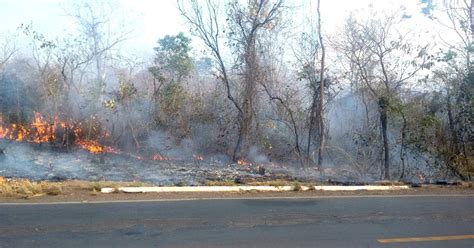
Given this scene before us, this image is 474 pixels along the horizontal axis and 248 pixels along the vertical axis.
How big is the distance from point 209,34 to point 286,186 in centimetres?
885

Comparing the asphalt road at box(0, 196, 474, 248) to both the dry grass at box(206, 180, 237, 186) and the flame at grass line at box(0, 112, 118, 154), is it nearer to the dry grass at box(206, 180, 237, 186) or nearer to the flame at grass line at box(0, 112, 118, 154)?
the dry grass at box(206, 180, 237, 186)

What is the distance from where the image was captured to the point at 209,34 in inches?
750

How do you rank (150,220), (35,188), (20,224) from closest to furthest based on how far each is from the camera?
(20,224) → (150,220) → (35,188)

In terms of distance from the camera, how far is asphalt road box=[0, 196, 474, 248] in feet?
20.9

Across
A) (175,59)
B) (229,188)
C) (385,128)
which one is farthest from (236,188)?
(175,59)

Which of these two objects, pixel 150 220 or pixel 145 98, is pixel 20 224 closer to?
pixel 150 220

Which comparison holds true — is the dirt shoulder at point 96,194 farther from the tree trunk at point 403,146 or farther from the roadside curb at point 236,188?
the tree trunk at point 403,146

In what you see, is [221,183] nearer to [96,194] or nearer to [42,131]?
[96,194]

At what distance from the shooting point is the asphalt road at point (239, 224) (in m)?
6.37

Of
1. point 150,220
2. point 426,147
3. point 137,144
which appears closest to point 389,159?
point 426,147

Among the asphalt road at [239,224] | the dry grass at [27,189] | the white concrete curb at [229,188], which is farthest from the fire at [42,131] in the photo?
the asphalt road at [239,224]

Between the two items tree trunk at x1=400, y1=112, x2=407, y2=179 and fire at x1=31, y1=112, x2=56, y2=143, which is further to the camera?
fire at x1=31, y1=112, x2=56, y2=143

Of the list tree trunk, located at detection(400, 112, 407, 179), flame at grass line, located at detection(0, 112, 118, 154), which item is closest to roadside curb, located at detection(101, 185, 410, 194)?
tree trunk, located at detection(400, 112, 407, 179)

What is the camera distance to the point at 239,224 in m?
7.46
